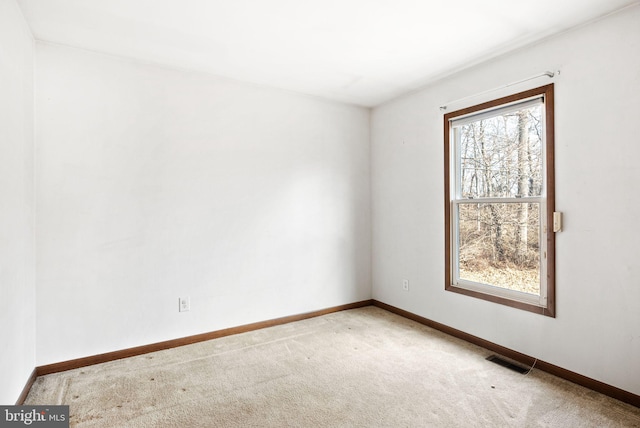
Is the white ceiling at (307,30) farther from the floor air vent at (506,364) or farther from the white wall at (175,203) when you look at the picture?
the floor air vent at (506,364)

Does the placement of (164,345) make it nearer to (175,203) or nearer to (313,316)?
(175,203)

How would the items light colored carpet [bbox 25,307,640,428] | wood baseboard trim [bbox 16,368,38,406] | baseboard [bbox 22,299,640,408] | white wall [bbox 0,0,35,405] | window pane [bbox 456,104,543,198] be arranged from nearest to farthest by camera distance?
white wall [bbox 0,0,35,405] → light colored carpet [bbox 25,307,640,428] → wood baseboard trim [bbox 16,368,38,406] → baseboard [bbox 22,299,640,408] → window pane [bbox 456,104,543,198]

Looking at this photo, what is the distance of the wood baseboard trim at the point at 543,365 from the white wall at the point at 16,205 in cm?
323

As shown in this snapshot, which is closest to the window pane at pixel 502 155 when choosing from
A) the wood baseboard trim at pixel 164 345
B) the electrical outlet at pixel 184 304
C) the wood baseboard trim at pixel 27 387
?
the wood baseboard trim at pixel 164 345

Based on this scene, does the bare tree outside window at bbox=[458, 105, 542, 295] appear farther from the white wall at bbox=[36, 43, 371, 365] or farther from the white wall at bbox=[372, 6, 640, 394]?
the white wall at bbox=[36, 43, 371, 365]

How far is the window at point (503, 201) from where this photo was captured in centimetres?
258

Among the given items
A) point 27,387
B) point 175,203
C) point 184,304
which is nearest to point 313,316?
point 184,304

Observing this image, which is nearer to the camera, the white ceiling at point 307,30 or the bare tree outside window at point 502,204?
the white ceiling at point 307,30

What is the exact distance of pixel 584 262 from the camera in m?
2.35

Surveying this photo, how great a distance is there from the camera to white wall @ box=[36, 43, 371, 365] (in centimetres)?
257

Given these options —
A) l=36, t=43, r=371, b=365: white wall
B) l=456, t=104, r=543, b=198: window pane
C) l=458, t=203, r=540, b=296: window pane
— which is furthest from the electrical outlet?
l=456, t=104, r=543, b=198: window pane

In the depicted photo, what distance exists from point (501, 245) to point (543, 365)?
936 mm

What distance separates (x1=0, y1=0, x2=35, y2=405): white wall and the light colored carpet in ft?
1.26

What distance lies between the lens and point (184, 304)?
10.0ft
